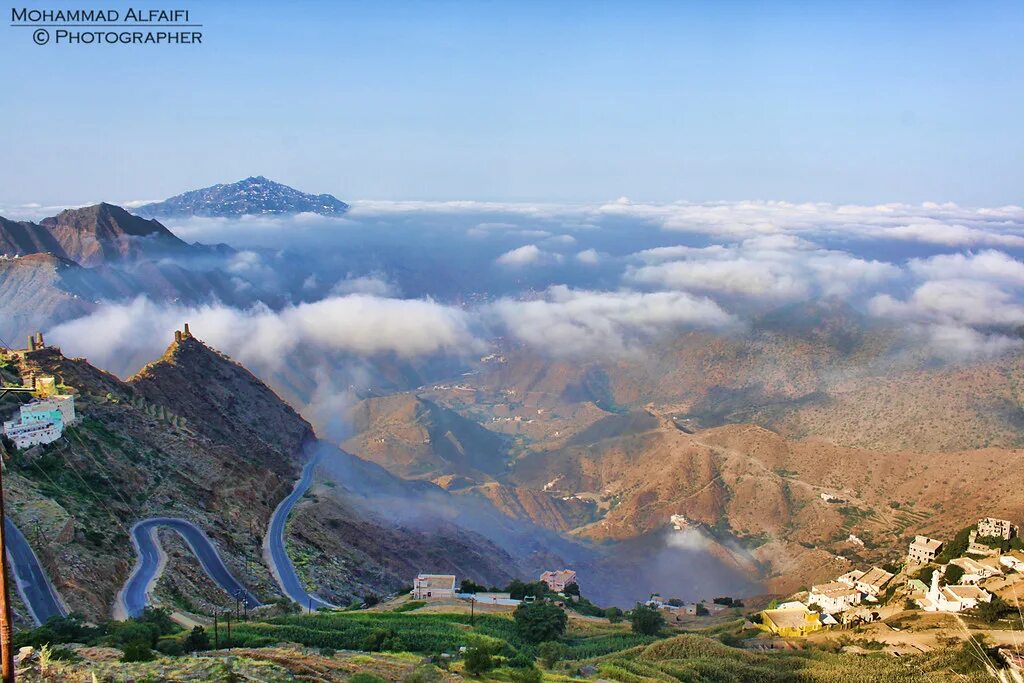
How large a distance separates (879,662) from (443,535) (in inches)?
1916

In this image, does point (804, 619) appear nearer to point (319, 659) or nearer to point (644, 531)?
point (319, 659)

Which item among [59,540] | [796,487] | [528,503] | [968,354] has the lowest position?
[528,503]

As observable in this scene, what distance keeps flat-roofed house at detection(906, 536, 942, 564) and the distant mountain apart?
503ft

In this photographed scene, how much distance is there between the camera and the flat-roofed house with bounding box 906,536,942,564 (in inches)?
2369

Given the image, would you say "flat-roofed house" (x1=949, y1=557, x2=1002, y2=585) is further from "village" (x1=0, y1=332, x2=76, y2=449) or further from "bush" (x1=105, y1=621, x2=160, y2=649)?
"village" (x1=0, y1=332, x2=76, y2=449)

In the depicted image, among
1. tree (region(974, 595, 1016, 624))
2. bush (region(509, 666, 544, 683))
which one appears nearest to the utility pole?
bush (region(509, 666, 544, 683))

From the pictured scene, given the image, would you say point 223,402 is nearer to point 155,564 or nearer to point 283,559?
point 283,559

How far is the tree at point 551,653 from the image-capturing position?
34.6m

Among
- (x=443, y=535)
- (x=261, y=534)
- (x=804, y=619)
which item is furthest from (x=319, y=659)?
(x=443, y=535)

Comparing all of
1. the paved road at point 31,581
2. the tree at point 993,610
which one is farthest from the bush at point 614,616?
the paved road at point 31,581

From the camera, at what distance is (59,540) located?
39375 mm

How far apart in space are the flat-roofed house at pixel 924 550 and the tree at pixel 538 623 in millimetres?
32381

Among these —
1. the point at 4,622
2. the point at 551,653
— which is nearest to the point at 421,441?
the point at 551,653

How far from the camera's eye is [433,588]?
54750 millimetres
